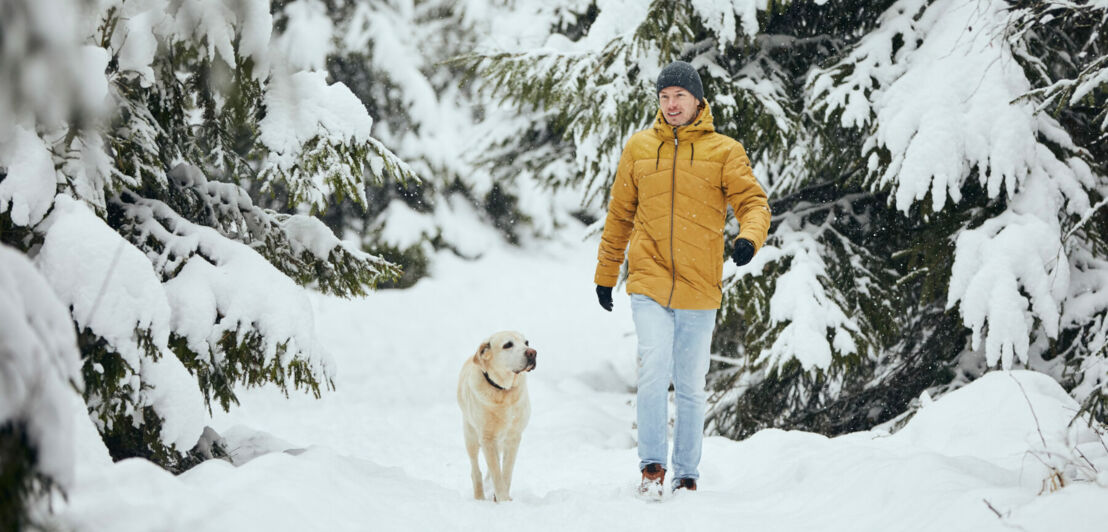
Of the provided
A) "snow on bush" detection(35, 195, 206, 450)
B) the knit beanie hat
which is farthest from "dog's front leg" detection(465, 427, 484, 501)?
the knit beanie hat

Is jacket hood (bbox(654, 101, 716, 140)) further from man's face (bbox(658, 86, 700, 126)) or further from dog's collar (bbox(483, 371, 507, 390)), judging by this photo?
dog's collar (bbox(483, 371, 507, 390))

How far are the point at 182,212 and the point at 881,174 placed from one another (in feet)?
13.2

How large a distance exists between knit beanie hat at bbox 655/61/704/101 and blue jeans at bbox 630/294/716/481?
96cm

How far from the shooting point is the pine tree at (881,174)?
417 cm

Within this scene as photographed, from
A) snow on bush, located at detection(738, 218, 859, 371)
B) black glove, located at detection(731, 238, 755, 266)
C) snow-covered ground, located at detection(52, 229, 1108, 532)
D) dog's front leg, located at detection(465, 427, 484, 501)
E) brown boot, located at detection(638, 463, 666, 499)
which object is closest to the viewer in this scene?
snow-covered ground, located at detection(52, 229, 1108, 532)

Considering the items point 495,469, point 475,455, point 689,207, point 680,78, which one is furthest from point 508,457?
point 680,78

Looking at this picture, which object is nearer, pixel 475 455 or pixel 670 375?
pixel 670 375

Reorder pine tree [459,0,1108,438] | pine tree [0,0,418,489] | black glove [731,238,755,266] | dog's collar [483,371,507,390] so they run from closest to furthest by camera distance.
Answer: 1. pine tree [0,0,418,489]
2. black glove [731,238,755,266]
3. dog's collar [483,371,507,390]
4. pine tree [459,0,1108,438]

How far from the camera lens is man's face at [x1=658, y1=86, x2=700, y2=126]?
3289mm

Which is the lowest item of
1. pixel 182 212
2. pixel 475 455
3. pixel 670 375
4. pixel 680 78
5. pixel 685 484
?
pixel 475 455

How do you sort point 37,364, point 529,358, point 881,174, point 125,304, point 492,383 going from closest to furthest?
point 37,364
point 125,304
point 529,358
point 492,383
point 881,174

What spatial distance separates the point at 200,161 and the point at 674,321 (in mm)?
2312

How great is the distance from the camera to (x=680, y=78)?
3309mm

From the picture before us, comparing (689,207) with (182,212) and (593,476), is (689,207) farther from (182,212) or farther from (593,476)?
(593,476)
